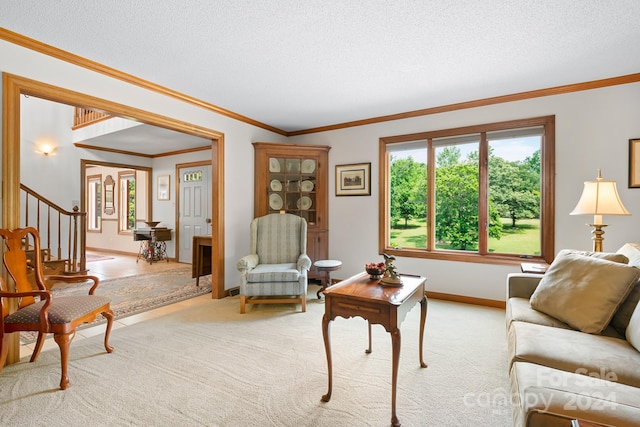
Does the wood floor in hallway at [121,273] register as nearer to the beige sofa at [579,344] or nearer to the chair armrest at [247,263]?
the chair armrest at [247,263]

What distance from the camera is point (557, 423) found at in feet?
3.06

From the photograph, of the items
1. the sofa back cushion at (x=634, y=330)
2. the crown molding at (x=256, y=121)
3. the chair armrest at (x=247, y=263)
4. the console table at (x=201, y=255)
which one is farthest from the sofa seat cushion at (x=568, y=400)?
the console table at (x=201, y=255)

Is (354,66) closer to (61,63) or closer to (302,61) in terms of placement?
(302,61)

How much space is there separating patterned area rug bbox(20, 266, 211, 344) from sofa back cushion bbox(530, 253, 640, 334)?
3858mm

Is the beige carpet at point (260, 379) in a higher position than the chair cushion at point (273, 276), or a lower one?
lower

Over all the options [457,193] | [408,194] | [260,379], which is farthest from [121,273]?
[457,193]

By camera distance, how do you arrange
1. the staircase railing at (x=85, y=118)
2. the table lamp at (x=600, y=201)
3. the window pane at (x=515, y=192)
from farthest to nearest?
1. the staircase railing at (x=85, y=118)
2. the window pane at (x=515, y=192)
3. the table lamp at (x=600, y=201)

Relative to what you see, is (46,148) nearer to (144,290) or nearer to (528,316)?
(144,290)

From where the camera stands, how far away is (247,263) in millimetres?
3477

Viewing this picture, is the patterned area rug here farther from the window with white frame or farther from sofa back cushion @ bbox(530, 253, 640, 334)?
sofa back cushion @ bbox(530, 253, 640, 334)

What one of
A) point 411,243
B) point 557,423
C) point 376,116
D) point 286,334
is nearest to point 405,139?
point 376,116

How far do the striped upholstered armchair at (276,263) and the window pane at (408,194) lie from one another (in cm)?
137

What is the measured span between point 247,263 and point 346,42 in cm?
242

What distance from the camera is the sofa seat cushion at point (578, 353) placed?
4.40ft
